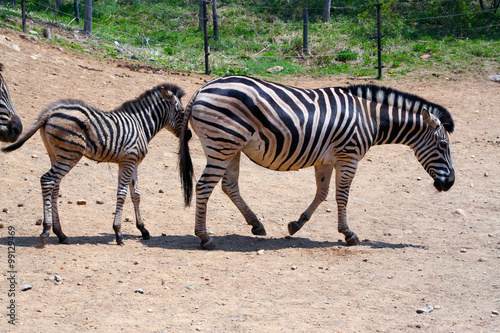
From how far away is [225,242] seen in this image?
7375 mm

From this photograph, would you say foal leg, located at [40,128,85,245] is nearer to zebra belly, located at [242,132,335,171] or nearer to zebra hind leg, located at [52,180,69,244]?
zebra hind leg, located at [52,180,69,244]

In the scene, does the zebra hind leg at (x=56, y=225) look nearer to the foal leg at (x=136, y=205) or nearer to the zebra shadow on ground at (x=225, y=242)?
the zebra shadow on ground at (x=225, y=242)

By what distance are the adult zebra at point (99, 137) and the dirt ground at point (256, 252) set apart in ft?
1.97

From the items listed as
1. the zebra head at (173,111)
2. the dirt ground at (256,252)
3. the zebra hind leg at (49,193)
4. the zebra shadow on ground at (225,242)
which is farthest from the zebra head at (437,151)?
the zebra hind leg at (49,193)

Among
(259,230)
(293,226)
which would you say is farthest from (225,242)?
(293,226)

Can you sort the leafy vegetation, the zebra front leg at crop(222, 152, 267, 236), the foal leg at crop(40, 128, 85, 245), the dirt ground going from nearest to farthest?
the dirt ground, the foal leg at crop(40, 128, 85, 245), the zebra front leg at crop(222, 152, 267, 236), the leafy vegetation

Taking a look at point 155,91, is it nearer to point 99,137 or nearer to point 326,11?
point 99,137

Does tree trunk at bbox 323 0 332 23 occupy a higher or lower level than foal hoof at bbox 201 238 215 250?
higher

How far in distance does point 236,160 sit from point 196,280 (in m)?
2.43

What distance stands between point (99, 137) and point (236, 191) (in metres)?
2.15

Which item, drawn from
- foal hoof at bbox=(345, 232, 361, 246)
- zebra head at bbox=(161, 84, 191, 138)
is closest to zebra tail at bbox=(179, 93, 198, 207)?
zebra head at bbox=(161, 84, 191, 138)

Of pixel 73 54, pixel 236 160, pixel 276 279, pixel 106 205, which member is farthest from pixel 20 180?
pixel 73 54

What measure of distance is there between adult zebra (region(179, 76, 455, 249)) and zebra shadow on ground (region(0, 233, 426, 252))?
22cm

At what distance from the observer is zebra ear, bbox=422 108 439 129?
7613 mm
